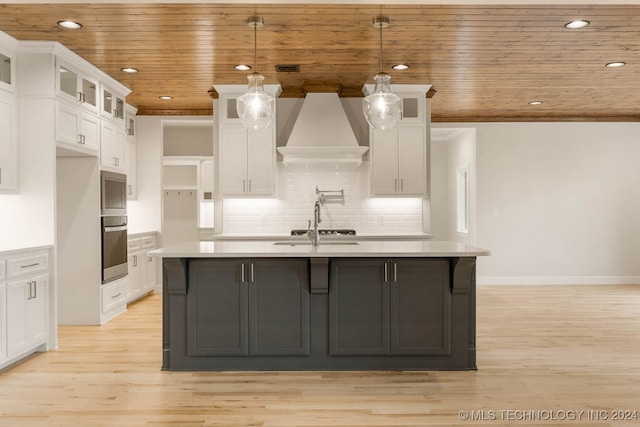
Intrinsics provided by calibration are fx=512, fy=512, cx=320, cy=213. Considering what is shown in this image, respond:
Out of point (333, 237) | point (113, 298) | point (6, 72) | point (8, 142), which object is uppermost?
point (6, 72)

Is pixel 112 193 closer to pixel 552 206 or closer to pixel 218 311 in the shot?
pixel 218 311

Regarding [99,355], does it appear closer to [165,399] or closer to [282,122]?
[165,399]

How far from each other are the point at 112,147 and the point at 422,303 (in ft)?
13.6

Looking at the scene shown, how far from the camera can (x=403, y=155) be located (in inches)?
252

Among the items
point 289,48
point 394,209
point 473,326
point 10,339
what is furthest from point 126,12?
point 394,209

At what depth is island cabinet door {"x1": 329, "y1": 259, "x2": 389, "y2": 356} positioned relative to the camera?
3834 millimetres

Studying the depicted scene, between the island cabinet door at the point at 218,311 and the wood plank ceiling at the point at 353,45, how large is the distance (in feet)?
6.45

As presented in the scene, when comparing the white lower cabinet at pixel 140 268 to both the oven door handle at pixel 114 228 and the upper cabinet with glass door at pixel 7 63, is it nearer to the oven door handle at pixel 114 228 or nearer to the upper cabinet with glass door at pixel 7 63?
the oven door handle at pixel 114 228

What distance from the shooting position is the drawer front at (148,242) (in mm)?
6972

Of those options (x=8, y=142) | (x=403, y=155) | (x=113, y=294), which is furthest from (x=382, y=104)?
(x=113, y=294)

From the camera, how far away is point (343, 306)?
385 centimetres

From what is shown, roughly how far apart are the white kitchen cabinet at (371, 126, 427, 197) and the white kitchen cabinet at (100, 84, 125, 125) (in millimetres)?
3121

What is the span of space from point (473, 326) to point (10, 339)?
3497mm

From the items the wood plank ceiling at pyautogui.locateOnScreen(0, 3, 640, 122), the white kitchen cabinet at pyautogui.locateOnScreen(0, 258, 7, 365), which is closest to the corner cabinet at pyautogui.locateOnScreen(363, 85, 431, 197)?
the wood plank ceiling at pyautogui.locateOnScreen(0, 3, 640, 122)
